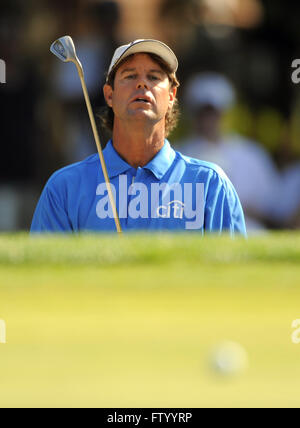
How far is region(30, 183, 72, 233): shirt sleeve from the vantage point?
3.60 meters

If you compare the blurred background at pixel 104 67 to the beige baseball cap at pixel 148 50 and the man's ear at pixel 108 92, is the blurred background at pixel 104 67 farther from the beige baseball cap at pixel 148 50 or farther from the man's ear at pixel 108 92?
the beige baseball cap at pixel 148 50

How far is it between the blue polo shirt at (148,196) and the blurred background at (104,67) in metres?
8.23

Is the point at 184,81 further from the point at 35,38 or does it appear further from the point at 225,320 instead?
the point at 225,320

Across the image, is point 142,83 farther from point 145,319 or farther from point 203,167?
point 145,319

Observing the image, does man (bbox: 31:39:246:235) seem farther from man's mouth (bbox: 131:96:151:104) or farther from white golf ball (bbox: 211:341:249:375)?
white golf ball (bbox: 211:341:249:375)

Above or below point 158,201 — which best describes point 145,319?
below

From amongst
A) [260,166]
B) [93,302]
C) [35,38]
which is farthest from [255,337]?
[35,38]

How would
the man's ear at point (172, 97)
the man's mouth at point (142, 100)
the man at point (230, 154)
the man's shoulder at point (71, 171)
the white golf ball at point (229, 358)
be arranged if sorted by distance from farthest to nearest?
the man at point (230, 154), the man's ear at point (172, 97), the man's shoulder at point (71, 171), the man's mouth at point (142, 100), the white golf ball at point (229, 358)

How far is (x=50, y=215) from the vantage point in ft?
12.0

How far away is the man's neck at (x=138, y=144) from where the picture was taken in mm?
3691

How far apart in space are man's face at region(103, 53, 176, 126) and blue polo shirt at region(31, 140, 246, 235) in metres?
0.18

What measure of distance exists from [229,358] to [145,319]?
37 centimetres

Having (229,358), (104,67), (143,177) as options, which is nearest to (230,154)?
(143,177)

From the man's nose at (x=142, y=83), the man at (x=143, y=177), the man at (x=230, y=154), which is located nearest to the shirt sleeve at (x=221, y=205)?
the man at (x=143, y=177)
